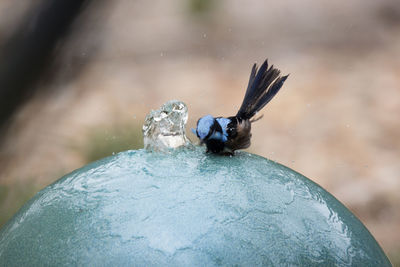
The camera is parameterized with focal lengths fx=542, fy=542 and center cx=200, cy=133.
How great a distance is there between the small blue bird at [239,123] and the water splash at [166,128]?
7 centimetres

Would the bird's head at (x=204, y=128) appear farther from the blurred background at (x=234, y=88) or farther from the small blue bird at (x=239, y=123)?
the blurred background at (x=234, y=88)

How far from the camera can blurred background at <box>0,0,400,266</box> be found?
4602 mm

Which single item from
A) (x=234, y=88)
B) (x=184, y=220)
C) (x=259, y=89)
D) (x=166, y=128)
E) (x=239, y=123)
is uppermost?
(x=234, y=88)

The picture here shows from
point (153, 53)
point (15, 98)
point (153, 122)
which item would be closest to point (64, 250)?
point (153, 122)

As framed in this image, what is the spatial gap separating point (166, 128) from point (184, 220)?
540 mm

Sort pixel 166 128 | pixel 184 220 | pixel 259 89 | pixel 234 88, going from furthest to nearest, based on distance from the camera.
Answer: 1. pixel 234 88
2. pixel 259 89
3. pixel 166 128
4. pixel 184 220

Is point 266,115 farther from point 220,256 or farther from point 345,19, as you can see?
point 220,256

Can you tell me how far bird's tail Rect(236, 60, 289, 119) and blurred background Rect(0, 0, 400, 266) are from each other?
2346mm

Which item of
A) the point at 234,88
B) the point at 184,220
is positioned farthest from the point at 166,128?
the point at 234,88

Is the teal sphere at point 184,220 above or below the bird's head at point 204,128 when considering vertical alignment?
below

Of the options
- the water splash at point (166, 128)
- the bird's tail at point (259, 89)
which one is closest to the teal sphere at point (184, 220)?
the water splash at point (166, 128)

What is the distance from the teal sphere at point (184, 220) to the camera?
4.80ft

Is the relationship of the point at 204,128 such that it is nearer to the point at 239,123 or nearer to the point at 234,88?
the point at 239,123

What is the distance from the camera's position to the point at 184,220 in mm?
1491
